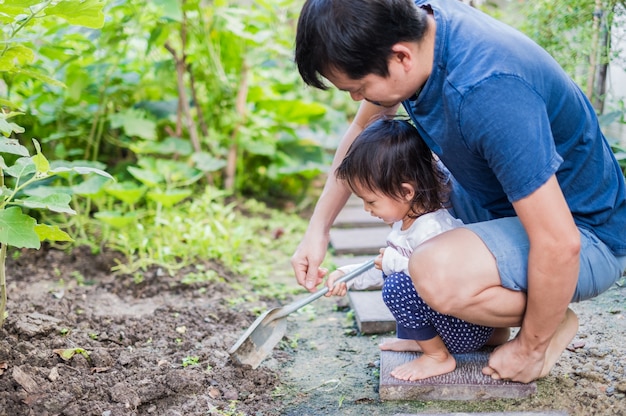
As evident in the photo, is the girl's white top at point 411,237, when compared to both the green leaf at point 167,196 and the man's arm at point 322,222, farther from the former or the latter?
the green leaf at point 167,196

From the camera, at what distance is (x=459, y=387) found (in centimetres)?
163

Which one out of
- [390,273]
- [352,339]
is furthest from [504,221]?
[352,339]

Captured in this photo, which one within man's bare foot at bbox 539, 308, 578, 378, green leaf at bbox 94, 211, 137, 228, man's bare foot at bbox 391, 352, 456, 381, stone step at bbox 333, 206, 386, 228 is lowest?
stone step at bbox 333, 206, 386, 228

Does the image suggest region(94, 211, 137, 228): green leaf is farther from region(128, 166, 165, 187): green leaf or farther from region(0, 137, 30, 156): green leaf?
region(0, 137, 30, 156): green leaf

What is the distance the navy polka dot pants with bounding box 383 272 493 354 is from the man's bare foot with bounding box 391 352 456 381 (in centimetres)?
5

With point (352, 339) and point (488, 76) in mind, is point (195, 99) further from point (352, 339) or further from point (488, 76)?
point (488, 76)

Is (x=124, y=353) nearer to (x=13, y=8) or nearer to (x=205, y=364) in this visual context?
(x=205, y=364)

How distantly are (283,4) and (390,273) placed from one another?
7.91ft

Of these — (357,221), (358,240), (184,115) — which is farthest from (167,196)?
(357,221)

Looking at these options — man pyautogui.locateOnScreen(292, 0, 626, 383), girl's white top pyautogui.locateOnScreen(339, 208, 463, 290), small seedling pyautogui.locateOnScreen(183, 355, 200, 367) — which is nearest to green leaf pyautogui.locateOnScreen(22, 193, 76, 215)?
small seedling pyautogui.locateOnScreen(183, 355, 200, 367)

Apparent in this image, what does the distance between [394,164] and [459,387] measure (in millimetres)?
564

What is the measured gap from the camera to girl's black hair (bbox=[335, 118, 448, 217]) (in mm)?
1661

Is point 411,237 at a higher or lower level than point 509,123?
lower

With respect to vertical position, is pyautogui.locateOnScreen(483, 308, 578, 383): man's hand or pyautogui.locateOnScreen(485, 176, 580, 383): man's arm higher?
pyautogui.locateOnScreen(485, 176, 580, 383): man's arm
